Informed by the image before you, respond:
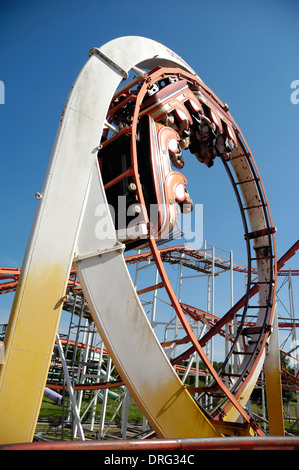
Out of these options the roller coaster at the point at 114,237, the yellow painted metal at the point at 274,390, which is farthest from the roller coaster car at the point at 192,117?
the yellow painted metal at the point at 274,390

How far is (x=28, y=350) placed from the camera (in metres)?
2.52

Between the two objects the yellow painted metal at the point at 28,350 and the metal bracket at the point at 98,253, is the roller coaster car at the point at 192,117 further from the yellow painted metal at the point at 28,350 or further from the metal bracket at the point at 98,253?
the yellow painted metal at the point at 28,350

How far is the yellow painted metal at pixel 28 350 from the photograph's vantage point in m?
2.35

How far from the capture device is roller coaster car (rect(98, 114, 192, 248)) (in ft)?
11.4

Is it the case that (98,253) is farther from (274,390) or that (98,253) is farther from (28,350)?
(274,390)

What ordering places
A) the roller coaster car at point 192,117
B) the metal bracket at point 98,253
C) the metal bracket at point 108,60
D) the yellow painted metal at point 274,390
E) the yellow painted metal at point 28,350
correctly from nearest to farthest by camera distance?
1. the yellow painted metal at point 28,350
2. the metal bracket at point 98,253
3. the metal bracket at point 108,60
4. the roller coaster car at point 192,117
5. the yellow painted metal at point 274,390

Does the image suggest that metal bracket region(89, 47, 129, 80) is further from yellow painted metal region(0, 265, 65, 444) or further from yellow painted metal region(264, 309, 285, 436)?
yellow painted metal region(264, 309, 285, 436)

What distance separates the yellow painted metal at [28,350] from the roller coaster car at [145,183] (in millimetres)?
919

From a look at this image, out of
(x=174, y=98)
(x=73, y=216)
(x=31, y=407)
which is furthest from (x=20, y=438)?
(x=174, y=98)

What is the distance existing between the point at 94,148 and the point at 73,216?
2.33 ft

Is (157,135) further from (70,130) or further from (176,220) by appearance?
(70,130)

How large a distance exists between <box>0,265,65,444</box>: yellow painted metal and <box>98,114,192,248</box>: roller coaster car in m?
0.92

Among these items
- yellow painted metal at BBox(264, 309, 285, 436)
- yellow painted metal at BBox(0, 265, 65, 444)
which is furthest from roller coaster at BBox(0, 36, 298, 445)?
yellow painted metal at BBox(264, 309, 285, 436)

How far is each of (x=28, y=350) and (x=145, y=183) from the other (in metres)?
2.29
